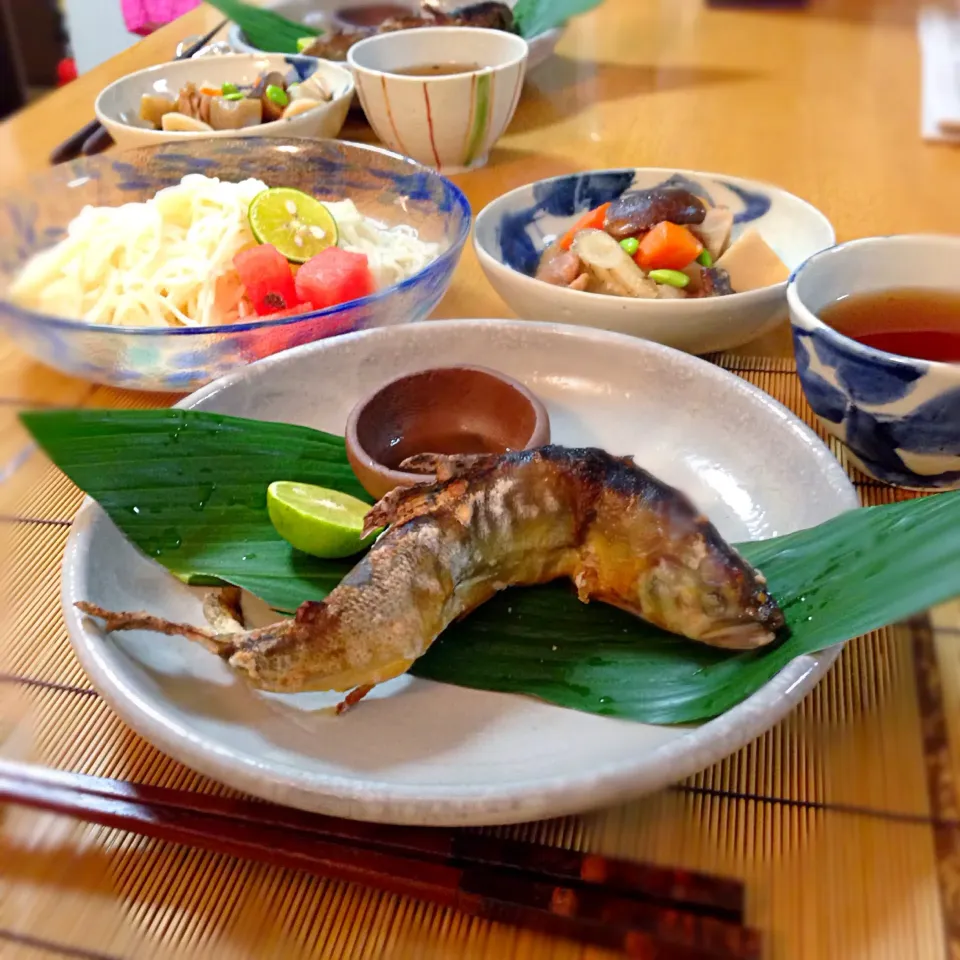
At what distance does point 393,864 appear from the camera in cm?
85

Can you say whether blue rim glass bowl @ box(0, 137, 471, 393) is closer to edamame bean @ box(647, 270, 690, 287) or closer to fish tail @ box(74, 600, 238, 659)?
edamame bean @ box(647, 270, 690, 287)

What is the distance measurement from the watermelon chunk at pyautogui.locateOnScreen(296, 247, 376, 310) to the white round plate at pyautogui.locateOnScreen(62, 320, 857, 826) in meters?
0.21

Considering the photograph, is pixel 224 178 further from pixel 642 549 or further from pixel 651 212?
pixel 642 549

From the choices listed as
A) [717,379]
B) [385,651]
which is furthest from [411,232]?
[385,651]

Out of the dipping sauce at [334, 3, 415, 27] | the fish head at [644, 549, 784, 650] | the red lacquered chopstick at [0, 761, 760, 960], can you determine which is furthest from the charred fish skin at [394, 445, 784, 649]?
the dipping sauce at [334, 3, 415, 27]

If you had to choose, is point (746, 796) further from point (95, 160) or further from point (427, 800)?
point (95, 160)

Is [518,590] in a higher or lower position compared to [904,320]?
lower

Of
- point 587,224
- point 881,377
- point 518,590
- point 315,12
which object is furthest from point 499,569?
point 315,12

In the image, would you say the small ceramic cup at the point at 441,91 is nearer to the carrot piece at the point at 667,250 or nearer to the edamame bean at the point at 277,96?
the edamame bean at the point at 277,96

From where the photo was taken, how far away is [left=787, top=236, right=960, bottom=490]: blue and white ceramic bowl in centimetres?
124

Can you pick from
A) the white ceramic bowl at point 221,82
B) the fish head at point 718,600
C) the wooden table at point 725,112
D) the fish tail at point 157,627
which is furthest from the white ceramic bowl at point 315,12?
the fish tail at point 157,627

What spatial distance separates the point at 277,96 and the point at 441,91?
0.55m

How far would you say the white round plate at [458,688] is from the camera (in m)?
0.83

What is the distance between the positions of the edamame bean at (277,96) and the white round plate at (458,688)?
136cm
